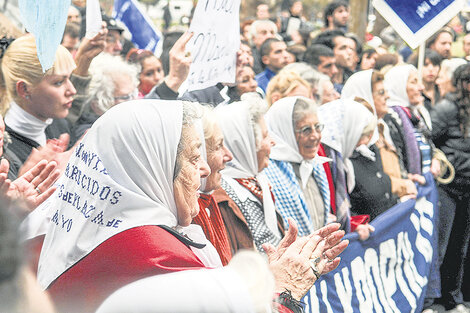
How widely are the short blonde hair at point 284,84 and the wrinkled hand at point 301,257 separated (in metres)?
2.79

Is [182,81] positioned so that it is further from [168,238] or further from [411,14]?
[168,238]

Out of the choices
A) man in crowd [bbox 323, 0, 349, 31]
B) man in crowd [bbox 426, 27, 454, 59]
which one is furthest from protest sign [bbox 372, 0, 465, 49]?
man in crowd [bbox 323, 0, 349, 31]

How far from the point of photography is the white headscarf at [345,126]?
5.41 metres

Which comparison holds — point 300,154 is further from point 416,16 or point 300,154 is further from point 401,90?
point 401,90

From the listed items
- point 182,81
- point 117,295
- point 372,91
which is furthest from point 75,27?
point 117,295

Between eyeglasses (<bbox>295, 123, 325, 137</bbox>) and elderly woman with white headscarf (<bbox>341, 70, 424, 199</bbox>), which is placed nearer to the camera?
eyeglasses (<bbox>295, 123, 325, 137</bbox>)

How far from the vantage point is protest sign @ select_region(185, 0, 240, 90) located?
4.38 meters

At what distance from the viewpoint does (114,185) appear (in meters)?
2.37

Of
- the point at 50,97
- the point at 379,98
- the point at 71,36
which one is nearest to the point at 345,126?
the point at 379,98

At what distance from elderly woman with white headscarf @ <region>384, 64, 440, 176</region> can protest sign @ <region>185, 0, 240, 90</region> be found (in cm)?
245

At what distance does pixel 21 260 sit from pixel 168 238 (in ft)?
3.72

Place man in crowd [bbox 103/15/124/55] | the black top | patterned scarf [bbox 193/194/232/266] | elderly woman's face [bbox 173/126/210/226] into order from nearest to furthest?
elderly woman's face [bbox 173/126/210/226], patterned scarf [bbox 193/194/232/266], the black top, man in crowd [bbox 103/15/124/55]

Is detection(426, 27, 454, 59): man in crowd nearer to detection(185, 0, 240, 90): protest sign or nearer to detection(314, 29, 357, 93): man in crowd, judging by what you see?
detection(314, 29, 357, 93): man in crowd

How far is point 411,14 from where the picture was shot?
19.5ft
